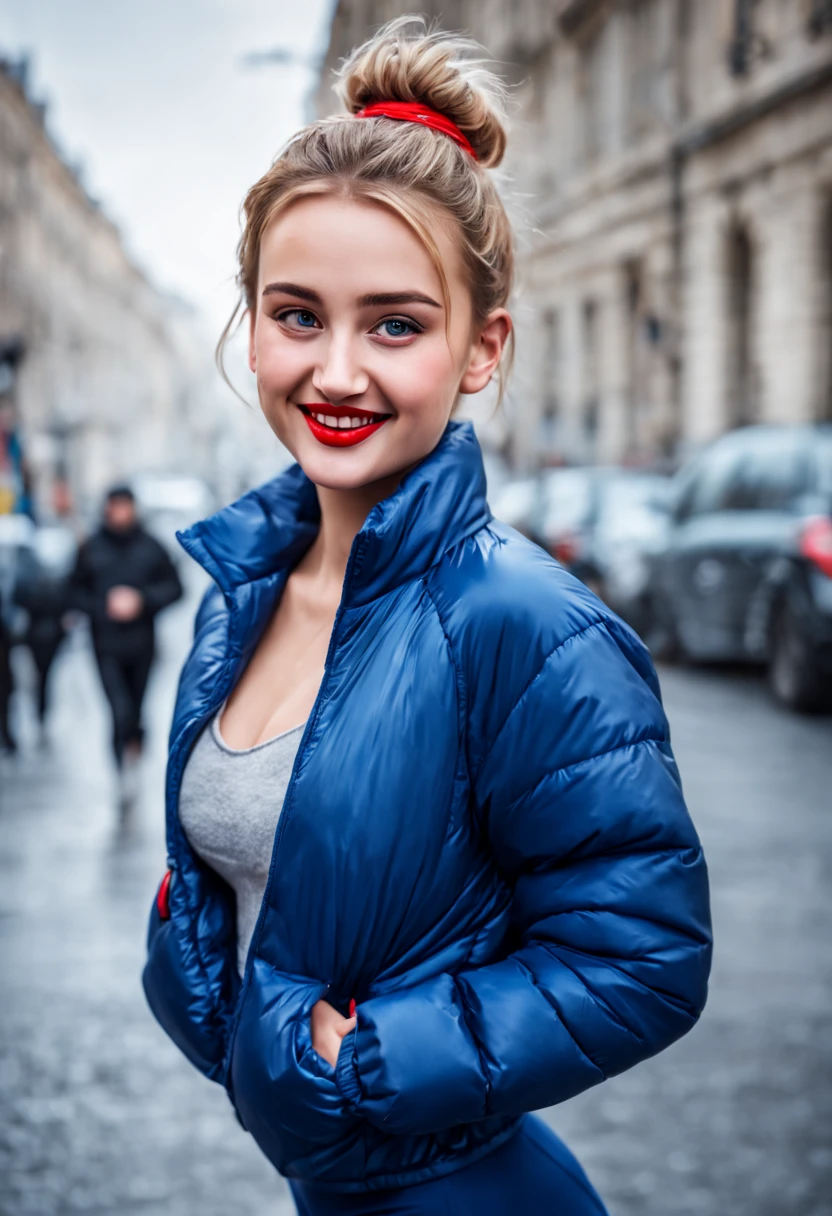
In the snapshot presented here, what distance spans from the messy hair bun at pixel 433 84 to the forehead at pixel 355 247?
0.19 metres

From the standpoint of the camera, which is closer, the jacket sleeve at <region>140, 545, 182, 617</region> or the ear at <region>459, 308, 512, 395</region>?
the ear at <region>459, 308, 512, 395</region>

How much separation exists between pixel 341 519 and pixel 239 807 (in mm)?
393

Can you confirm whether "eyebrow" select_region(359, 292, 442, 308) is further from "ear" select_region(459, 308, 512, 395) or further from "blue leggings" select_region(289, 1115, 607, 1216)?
"blue leggings" select_region(289, 1115, 607, 1216)

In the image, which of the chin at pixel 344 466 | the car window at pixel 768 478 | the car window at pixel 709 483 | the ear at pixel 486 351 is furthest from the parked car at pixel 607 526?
the chin at pixel 344 466

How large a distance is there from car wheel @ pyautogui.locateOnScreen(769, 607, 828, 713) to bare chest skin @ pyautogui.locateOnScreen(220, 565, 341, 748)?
8.00 m

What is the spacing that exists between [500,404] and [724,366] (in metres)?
23.8

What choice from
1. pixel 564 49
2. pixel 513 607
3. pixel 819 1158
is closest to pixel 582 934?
pixel 513 607

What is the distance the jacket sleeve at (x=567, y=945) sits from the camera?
4.98 feet

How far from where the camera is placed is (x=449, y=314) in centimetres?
166

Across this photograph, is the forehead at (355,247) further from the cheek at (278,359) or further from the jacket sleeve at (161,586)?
the jacket sleeve at (161,586)

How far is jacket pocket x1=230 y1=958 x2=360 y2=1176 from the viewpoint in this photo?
1562 millimetres

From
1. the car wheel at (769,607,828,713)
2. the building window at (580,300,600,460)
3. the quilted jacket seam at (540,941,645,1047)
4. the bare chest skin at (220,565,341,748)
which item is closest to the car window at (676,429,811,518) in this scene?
the car wheel at (769,607,828,713)

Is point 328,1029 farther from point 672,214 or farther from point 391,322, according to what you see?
point 672,214

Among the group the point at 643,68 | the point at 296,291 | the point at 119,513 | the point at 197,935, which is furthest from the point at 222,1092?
the point at 643,68
